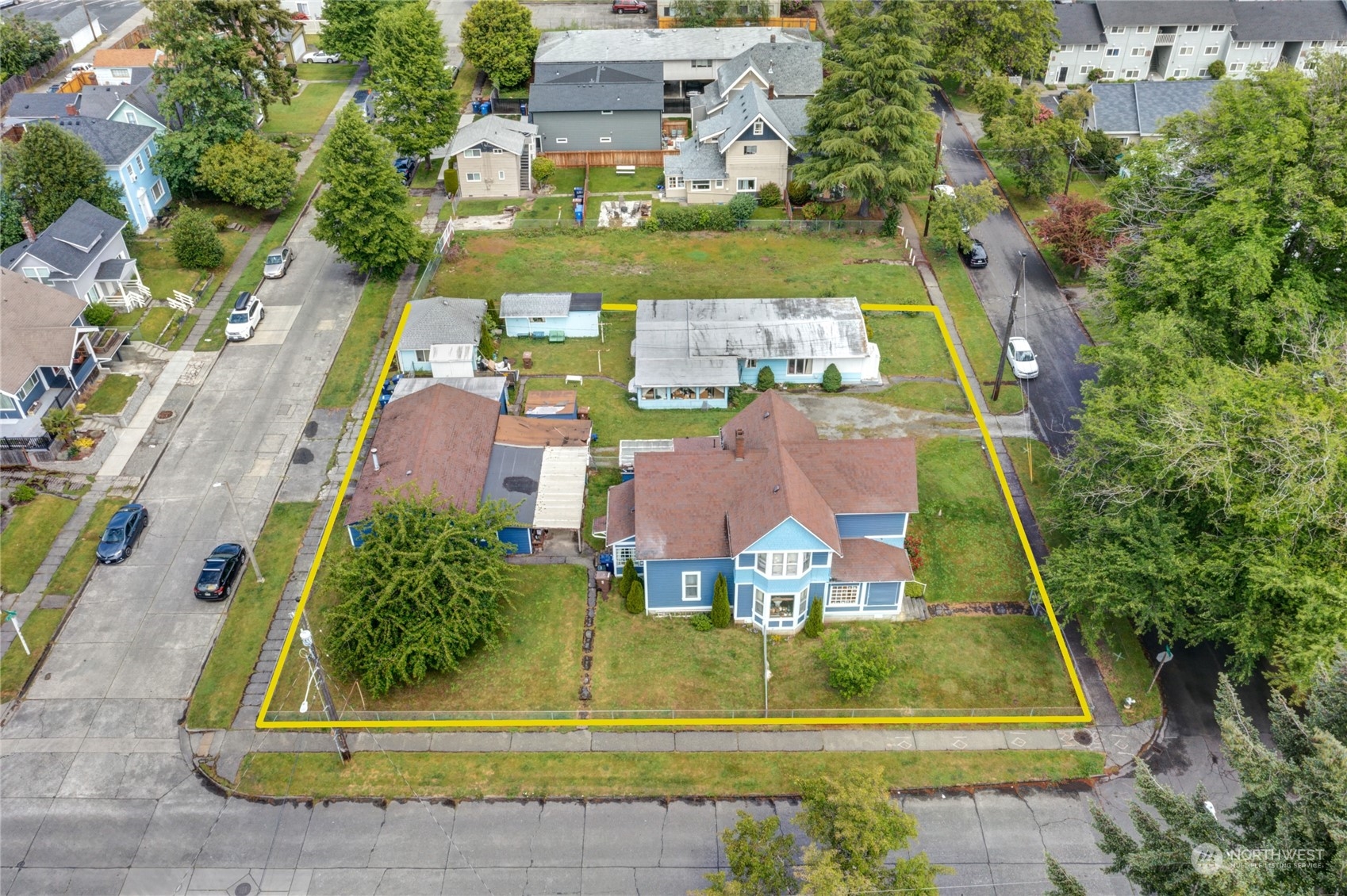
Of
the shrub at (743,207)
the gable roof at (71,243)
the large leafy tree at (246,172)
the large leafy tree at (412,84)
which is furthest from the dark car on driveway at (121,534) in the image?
the shrub at (743,207)

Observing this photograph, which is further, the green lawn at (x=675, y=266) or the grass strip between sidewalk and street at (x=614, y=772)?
the green lawn at (x=675, y=266)

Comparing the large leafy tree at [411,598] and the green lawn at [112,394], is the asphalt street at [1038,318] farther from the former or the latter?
the green lawn at [112,394]

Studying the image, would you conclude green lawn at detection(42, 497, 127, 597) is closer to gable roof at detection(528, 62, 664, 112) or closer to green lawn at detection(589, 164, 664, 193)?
green lawn at detection(589, 164, 664, 193)

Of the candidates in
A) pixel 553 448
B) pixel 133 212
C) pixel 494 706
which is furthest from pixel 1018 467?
pixel 133 212

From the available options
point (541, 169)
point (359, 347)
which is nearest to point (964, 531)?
point (359, 347)

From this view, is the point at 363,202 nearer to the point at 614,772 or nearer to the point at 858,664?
the point at 614,772

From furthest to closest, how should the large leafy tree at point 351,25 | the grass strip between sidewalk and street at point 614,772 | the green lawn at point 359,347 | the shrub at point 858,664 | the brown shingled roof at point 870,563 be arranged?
the large leafy tree at point 351,25 → the green lawn at point 359,347 → the brown shingled roof at point 870,563 → the shrub at point 858,664 → the grass strip between sidewalk and street at point 614,772

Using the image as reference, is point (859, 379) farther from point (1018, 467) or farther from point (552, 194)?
point (552, 194)
